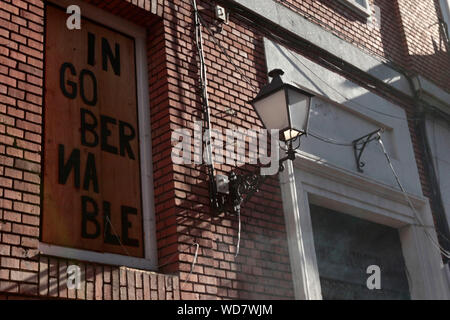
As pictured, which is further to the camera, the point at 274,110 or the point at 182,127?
the point at 182,127

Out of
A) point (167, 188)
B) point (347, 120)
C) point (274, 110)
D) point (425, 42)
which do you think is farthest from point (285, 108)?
point (425, 42)

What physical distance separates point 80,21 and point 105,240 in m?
1.90

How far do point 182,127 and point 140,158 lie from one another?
0.46 metres

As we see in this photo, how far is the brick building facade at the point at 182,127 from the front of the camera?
4633mm

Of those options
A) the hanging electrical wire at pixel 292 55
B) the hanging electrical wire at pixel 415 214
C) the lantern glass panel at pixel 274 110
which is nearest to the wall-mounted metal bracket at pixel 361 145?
the hanging electrical wire at pixel 415 214

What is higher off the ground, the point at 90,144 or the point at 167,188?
the point at 90,144

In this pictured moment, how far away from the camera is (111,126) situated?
5.64 m

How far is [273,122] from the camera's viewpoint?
5.68 meters

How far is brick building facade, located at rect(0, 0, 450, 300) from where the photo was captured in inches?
182

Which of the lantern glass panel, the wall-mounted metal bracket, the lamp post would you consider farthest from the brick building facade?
the wall-mounted metal bracket

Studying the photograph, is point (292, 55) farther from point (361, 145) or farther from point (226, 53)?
point (361, 145)

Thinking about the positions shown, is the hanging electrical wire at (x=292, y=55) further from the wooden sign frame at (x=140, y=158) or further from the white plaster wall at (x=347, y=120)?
the wooden sign frame at (x=140, y=158)
